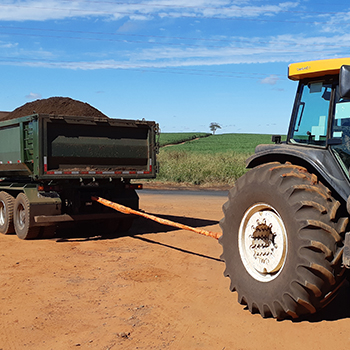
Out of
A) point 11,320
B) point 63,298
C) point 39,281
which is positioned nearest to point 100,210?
point 39,281

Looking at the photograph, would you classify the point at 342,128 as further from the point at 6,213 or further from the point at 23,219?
the point at 6,213

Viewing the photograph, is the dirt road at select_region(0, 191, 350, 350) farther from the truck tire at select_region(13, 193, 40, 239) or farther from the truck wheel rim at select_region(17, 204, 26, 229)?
the truck wheel rim at select_region(17, 204, 26, 229)

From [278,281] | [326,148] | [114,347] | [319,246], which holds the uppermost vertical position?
[326,148]

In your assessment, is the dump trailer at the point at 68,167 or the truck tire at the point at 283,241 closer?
the truck tire at the point at 283,241

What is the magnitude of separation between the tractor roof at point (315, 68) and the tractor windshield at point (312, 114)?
0.42ft

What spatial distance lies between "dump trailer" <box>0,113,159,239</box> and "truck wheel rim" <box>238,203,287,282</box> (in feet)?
15.9

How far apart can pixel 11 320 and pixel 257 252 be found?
2.60m

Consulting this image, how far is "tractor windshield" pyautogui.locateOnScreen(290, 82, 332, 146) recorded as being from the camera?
4.80 m

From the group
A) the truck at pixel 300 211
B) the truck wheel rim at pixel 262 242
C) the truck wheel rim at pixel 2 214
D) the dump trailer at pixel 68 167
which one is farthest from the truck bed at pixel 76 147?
the truck wheel rim at pixel 262 242

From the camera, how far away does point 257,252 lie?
4770 millimetres

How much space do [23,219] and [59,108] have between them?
3.04 m

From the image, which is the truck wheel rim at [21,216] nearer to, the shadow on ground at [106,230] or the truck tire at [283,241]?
the shadow on ground at [106,230]

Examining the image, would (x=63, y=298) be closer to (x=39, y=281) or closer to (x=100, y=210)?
(x=39, y=281)

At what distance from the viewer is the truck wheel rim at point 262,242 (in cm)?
450
